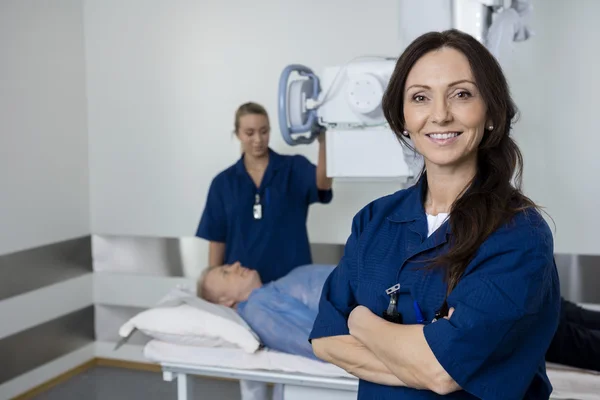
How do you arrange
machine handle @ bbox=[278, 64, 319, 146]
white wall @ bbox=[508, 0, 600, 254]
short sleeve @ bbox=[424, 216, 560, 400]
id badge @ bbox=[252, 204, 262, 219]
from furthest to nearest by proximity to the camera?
white wall @ bbox=[508, 0, 600, 254], id badge @ bbox=[252, 204, 262, 219], machine handle @ bbox=[278, 64, 319, 146], short sleeve @ bbox=[424, 216, 560, 400]

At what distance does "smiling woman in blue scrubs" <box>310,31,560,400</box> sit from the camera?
3.41 feet

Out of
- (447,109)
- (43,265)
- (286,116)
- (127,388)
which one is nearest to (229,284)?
(286,116)

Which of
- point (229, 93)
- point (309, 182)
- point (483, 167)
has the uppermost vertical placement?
point (229, 93)

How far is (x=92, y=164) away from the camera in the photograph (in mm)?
3771

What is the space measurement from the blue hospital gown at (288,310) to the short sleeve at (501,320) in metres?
0.91

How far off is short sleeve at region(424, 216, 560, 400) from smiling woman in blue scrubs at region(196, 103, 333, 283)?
161 cm

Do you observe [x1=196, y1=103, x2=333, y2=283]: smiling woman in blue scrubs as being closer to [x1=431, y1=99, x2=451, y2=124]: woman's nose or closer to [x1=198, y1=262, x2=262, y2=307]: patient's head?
[x1=198, y1=262, x2=262, y2=307]: patient's head

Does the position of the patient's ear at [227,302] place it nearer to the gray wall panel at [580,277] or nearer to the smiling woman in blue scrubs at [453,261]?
the smiling woman in blue scrubs at [453,261]

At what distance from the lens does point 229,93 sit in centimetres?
344

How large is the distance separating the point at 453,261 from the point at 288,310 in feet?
3.58

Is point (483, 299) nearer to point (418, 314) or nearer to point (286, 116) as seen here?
point (418, 314)

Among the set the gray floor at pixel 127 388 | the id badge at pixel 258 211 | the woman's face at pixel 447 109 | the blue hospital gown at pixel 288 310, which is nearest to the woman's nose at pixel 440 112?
the woman's face at pixel 447 109

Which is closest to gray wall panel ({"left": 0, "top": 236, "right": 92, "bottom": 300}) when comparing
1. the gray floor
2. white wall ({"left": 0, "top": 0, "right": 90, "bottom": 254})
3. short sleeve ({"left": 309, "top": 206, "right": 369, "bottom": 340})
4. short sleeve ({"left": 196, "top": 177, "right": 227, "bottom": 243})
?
white wall ({"left": 0, "top": 0, "right": 90, "bottom": 254})

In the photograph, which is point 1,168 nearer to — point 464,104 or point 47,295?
point 47,295
